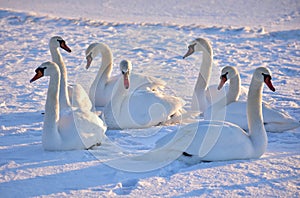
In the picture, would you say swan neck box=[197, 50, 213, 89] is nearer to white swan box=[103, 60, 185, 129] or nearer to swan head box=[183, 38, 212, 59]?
swan head box=[183, 38, 212, 59]

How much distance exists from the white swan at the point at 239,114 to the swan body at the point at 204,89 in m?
0.46

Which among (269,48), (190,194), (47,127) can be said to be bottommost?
(190,194)

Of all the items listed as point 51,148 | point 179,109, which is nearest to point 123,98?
point 179,109

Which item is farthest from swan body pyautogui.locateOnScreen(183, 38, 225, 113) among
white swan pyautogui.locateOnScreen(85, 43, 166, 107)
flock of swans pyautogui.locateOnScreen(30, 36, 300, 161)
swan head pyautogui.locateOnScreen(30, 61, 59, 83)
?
swan head pyautogui.locateOnScreen(30, 61, 59, 83)

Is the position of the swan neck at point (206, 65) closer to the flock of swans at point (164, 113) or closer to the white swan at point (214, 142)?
the flock of swans at point (164, 113)

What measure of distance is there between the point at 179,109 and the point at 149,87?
73 centimetres

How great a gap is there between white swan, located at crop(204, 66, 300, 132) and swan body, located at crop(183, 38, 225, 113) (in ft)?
1.51

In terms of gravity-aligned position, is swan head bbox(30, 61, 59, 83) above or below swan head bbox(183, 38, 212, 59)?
below

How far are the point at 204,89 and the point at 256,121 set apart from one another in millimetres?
2025

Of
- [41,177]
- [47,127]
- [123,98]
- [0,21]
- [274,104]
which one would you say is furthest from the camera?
[0,21]

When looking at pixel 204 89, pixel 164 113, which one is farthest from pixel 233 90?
pixel 164 113

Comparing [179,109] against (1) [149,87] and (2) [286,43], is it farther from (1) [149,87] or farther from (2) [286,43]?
(2) [286,43]

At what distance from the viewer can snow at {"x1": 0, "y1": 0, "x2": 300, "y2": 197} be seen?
4895mm

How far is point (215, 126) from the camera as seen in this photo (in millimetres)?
5254
